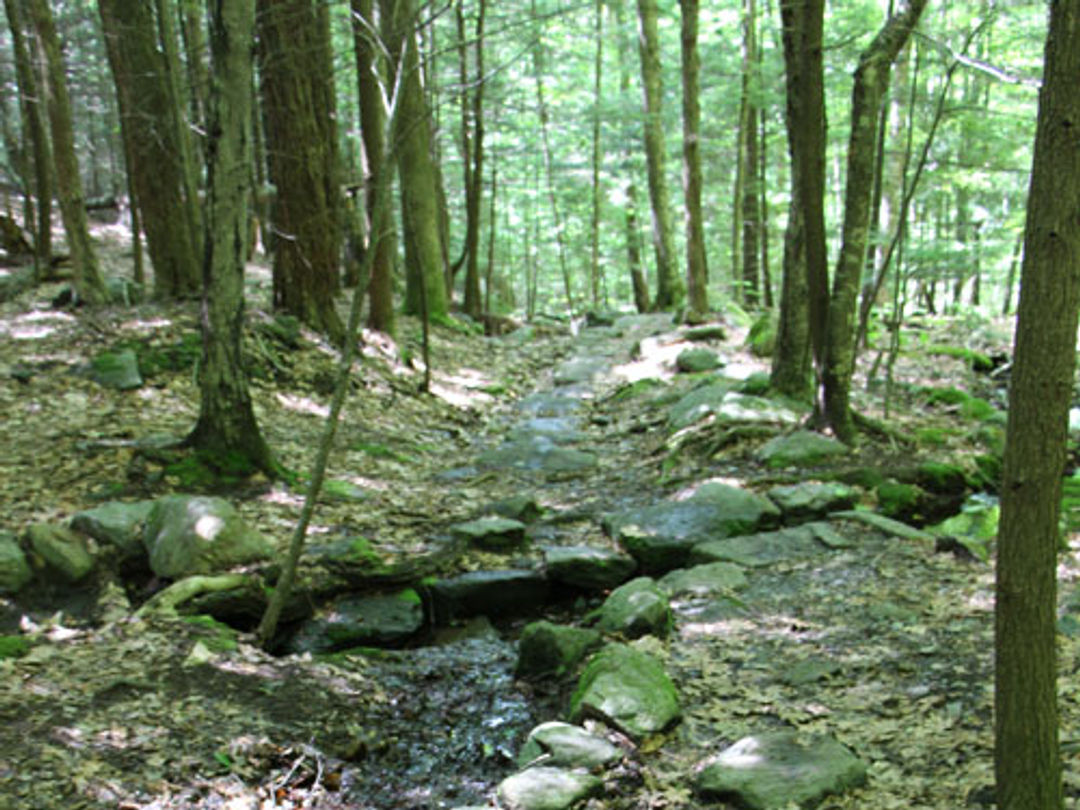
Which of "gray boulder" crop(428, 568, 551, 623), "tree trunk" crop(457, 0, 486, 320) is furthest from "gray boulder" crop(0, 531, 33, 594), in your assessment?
"tree trunk" crop(457, 0, 486, 320)

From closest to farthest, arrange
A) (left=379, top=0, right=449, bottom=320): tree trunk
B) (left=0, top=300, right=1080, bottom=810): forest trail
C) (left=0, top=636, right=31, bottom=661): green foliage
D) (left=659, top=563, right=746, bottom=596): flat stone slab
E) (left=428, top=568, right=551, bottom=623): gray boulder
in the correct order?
(left=0, top=300, right=1080, bottom=810): forest trail
(left=0, top=636, right=31, bottom=661): green foliage
(left=659, top=563, right=746, bottom=596): flat stone slab
(left=428, top=568, right=551, bottom=623): gray boulder
(left=379, top=0, right=449, bottom=320): tree trunk

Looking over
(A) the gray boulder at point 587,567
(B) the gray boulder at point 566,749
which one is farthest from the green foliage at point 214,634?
(A) the gray boulder at point 587,567

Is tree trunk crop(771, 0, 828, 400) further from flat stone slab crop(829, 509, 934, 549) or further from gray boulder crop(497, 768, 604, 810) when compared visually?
gray boulder crop(497, 768, 604, 810)

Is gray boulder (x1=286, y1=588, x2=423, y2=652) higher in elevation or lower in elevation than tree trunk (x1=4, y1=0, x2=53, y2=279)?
lower

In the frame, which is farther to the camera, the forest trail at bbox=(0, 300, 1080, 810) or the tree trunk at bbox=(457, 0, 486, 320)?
the tree trunk at bbox=(457, 0, 486, 320)

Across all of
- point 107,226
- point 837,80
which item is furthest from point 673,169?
point 107,226

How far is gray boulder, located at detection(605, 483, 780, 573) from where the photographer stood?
593 cm

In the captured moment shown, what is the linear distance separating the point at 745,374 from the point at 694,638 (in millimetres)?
6449

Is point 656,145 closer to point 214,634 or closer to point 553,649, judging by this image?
point 553,649

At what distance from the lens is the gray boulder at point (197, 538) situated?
487 centimetres

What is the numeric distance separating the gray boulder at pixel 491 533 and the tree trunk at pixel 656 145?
11.7 metres

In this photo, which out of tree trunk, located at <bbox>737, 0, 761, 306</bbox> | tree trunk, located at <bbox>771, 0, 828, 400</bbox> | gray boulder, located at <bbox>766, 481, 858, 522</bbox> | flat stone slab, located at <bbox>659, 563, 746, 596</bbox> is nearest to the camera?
flat stone slab, located at <bbox>659, 563, 746, 596</bbox>

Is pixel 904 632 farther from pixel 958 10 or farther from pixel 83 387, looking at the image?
pixel 958 10

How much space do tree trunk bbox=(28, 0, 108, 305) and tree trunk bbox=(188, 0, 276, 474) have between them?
389 cm
